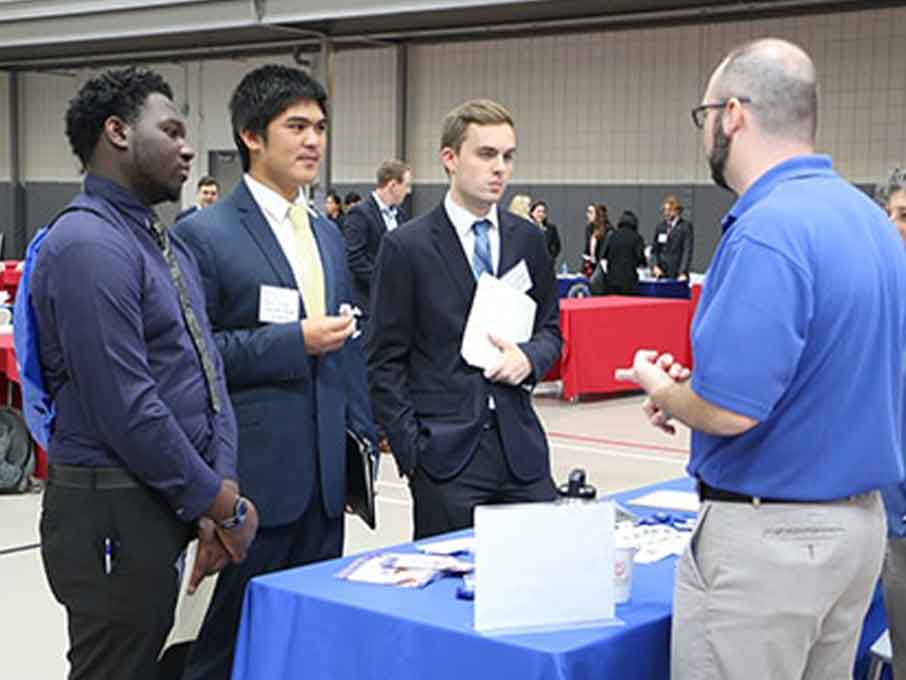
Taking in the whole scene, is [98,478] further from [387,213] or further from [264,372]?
[387,213]

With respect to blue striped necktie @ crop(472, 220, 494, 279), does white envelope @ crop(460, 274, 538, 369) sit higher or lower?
lower

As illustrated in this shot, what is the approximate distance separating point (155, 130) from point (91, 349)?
1.36ft

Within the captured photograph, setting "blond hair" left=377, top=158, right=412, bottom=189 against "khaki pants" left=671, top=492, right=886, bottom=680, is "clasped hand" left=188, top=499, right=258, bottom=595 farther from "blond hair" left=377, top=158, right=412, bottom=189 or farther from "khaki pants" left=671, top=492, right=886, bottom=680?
"blond hair" left=377, top=158, right=412, bottom=189

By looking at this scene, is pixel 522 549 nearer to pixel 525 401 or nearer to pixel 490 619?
pixel 490 619

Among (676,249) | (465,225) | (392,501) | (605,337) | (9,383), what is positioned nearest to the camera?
(465,225)

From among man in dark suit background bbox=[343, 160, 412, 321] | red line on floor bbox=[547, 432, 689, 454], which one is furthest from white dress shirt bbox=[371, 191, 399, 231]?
red line on floor bbox=[547, 432, 689, 454]

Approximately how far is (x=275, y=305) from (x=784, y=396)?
119 cm

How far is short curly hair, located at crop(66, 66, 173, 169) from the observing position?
7.01 ft

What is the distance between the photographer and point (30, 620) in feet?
13.2

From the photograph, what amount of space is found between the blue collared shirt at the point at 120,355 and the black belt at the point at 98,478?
1cm

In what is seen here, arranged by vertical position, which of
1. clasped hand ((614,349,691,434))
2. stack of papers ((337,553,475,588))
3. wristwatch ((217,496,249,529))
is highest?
clasped hand ((614,349,691,434))

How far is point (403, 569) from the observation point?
2.26 m

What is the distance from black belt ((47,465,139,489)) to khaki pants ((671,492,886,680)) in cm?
89

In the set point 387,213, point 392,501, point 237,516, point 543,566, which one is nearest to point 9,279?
point 387,213
